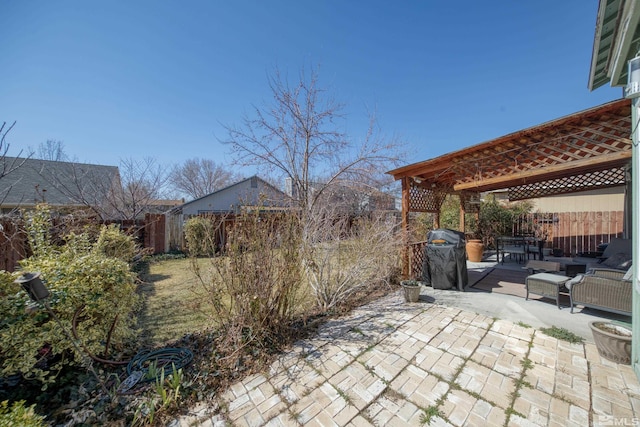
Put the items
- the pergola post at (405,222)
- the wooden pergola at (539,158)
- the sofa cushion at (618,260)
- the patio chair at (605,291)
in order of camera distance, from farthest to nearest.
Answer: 1. the pergola post at (405,222)
2. the sofa cushion at (618,260)
3. the wooden pergola at (539,158)
4. the patio chair at (605,291)

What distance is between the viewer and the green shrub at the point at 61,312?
2.30 meters

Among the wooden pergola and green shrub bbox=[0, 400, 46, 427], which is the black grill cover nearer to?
the wooden pergola

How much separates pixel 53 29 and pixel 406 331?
8.90 meters

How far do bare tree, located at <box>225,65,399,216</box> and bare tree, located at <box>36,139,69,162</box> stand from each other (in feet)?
32.0

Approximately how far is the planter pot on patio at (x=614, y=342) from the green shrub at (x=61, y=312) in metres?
5.75

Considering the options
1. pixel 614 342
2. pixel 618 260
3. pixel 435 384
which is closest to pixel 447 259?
pixel 614 342

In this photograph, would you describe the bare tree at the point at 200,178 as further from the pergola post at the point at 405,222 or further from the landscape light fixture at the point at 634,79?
the landscape light fixture at the point at 634,79

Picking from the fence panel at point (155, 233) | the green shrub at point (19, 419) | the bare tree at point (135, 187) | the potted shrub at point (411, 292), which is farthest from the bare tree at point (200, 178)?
the green shrub at point (19, 419)

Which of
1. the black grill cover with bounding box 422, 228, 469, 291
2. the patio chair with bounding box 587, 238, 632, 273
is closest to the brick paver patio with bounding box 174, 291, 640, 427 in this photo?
the black grill cover with bounding box 422, 228, 469, 291

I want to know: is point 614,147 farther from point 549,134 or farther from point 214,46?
point 214,46

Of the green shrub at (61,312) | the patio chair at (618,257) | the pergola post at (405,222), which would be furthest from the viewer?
the pergola post at (405,222)

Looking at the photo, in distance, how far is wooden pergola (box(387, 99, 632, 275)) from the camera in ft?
12.5

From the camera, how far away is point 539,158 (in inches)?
185

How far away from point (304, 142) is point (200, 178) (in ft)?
82.8
